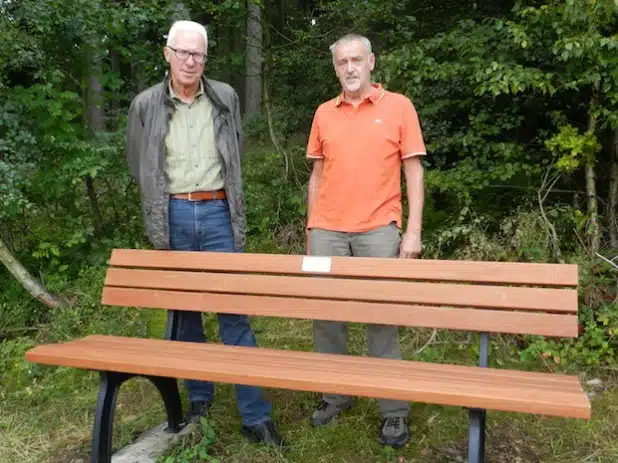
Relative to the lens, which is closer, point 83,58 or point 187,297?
point 187,297

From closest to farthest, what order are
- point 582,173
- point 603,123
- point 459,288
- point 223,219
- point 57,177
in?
point 459,288 → point 223,219 → point 603,123 → point 57,177 → point 582,173

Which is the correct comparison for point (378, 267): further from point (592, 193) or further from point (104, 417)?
point (592, 193)

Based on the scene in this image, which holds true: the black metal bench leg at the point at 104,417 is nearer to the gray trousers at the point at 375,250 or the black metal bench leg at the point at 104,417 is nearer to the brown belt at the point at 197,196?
the brown belt at the point at 197,196

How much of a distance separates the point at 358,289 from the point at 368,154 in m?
0.65

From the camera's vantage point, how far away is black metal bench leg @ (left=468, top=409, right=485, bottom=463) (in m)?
2.32

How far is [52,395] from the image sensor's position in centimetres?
382

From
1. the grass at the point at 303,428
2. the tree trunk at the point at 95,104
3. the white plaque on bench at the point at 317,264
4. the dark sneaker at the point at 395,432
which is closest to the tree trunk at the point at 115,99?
the tree trunk at the point at 95,104

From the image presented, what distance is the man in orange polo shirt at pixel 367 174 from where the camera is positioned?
114 inches

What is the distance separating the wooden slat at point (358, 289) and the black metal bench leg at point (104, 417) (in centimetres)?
63

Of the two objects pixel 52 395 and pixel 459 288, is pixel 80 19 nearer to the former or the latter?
pixel 52 395

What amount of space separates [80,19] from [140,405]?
9.02ft

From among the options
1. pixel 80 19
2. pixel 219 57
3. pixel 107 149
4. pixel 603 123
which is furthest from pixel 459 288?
pixel 219 57

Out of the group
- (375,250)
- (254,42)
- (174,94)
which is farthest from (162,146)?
(254,42)

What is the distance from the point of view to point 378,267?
115 inches
